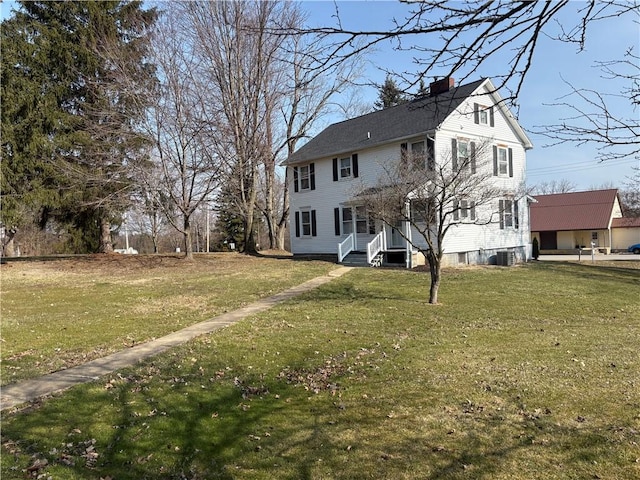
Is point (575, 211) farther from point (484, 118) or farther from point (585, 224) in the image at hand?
point (484, 118)

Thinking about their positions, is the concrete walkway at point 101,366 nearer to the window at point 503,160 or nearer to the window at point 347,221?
the window at point 347,221

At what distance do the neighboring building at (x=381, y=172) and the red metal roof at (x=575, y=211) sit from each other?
2001cm

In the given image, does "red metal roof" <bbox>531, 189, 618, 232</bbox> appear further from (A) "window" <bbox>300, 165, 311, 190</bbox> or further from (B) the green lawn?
(B) the green lawn

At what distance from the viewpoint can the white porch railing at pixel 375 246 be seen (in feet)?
62.6

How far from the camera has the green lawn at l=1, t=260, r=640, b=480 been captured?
3.56 m

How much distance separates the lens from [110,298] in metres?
12.1

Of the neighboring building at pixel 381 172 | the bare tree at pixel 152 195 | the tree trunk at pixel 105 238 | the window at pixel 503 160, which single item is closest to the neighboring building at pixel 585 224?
the neighboring building at pixel 381 172

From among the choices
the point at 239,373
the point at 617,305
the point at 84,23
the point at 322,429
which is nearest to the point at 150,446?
the point at 322,429

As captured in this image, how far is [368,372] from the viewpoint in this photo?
234 inches

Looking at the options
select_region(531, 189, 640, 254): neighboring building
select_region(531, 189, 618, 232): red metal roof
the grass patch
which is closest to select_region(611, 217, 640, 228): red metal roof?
select_region(531, 189, 640, 254): neighboring building

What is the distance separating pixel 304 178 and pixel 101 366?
2009 centimetres

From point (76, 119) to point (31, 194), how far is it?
4318mm

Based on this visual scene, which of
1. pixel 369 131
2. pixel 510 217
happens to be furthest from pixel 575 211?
pixel 369 131

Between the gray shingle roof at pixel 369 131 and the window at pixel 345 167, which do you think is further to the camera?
the window at pixel 345 167
